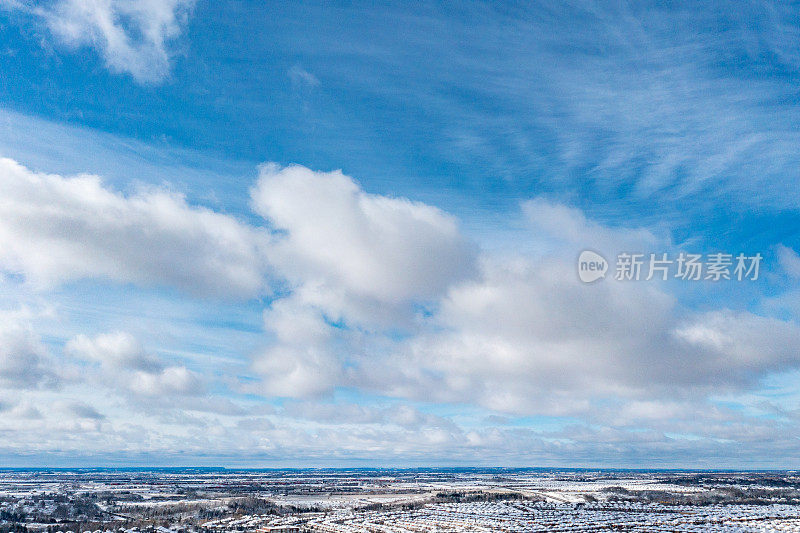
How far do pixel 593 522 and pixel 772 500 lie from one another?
67486 mm

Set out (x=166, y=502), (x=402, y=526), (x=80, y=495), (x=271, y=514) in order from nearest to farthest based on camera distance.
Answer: (x=402, y=526), (x=271, y=514), (x=166, y=502), (x=80, y=495)

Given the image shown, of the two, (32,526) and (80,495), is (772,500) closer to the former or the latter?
(32,526)

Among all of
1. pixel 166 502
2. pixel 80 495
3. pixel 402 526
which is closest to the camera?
pixel 402 526

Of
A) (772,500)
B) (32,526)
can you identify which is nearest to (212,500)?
(32,526)

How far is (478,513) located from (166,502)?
221ft

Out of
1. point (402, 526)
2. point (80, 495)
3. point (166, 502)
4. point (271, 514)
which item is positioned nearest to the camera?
point (402, 526)

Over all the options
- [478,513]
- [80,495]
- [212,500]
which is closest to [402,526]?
[478,513]

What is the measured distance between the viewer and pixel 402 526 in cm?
8125

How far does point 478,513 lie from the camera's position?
98938 millimetres

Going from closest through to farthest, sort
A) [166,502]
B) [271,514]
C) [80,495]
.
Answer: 1. [271,514]
2. [166,502]
3. [80,495]

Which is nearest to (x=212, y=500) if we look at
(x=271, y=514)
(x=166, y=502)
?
(x=166, y=502)

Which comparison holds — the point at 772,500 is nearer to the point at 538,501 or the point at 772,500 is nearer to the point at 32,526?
the point at 538,501

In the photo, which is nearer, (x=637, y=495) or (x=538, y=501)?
(x=538, y=501)

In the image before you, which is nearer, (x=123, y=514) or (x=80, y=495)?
(x=123, y=514)
